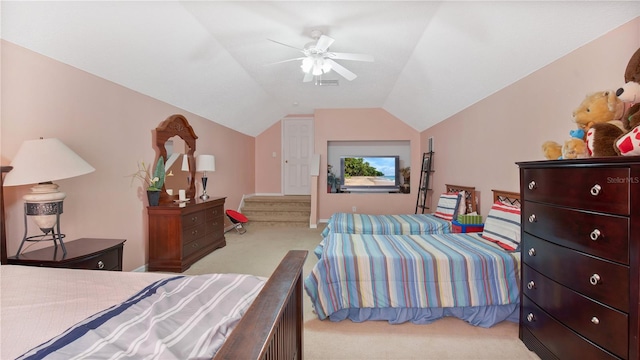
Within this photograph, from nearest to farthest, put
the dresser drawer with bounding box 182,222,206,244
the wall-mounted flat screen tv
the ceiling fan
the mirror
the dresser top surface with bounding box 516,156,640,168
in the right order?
1. the dresser top surface with bounding box 516,156,640,168
2. the ceiling fan
3. the dresser drawer with bounding box 182,222,206,244
4. the mirror
5. the wall-mounted flat screen tv

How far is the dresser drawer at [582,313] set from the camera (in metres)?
1.17

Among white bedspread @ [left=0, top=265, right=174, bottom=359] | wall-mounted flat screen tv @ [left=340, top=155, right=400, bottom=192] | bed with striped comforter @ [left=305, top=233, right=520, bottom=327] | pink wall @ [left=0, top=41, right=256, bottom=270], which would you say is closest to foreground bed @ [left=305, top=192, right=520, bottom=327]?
bed with striped comforter @ [left=305, top=233, right=520, bottom=327]

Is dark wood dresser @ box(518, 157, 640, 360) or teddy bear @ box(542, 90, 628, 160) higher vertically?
teddy bear @ box(542, 90, 628, 160)

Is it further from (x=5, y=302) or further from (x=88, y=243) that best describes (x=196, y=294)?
(x=88, y=243)

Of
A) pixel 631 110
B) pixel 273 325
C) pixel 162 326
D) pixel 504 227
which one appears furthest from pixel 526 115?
pixel 162 326

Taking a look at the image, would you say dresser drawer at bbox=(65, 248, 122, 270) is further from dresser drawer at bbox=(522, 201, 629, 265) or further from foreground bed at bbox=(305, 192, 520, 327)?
dresser drawer at bbox=(522, 201, 629, 265)

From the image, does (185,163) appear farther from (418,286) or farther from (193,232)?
(418,286)

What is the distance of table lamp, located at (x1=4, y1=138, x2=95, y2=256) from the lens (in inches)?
65.7

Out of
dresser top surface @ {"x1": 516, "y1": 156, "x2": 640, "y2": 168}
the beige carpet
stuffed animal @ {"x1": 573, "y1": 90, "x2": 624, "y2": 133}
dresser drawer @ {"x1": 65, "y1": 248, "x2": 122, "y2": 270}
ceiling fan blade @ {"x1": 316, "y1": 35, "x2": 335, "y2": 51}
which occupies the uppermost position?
ceiling fan blade @ {"x1": 316, "y1": 35, "x2": 335, "y2": 51}

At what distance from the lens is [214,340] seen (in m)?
0.80

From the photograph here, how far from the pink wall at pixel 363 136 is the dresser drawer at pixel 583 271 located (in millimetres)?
4195

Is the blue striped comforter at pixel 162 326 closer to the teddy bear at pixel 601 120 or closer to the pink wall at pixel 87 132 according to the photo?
the pink wall at pixel 87 132

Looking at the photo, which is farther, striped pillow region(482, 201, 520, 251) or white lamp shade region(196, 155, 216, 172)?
white lamp shade region(196, 155, 216, 172)

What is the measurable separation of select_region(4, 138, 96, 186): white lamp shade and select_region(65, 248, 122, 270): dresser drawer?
568mm
